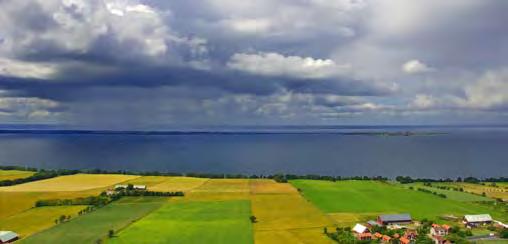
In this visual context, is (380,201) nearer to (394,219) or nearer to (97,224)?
(394,219)

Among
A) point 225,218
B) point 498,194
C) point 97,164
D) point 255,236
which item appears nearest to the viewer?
point 255,236

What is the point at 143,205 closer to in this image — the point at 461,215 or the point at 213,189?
the point at 213,189

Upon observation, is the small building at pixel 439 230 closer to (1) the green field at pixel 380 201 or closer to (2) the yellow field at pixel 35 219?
(1) the green field at pixel 380 201

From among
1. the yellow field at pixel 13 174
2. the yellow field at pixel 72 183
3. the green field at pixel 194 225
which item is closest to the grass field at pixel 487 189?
the green field at pixel 194 225

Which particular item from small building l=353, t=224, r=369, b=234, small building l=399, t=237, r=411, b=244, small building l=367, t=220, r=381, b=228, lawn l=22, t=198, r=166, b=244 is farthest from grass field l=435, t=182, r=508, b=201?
lawn l=22, t=198, r=166, b=244

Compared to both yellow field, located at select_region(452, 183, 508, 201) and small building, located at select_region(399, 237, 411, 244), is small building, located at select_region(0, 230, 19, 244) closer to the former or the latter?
small building, located at select_region(399, 237, 411, 244)

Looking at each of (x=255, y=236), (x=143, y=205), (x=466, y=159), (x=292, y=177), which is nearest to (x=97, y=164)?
(x=292, y=177)
